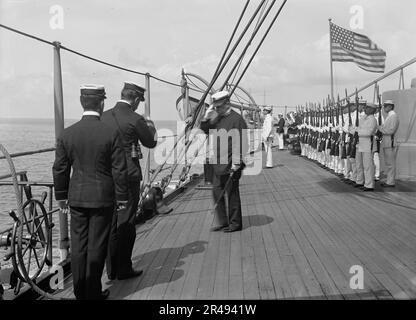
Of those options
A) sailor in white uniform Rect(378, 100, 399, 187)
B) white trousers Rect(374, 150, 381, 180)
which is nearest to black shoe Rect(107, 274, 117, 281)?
sailor in white uniform Rect(378, 100, 399, 187)

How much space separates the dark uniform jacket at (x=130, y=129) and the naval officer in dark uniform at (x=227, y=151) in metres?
1.52

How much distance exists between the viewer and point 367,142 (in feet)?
28.8

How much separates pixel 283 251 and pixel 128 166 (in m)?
1.83

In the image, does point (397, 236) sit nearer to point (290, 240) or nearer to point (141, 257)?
point (290, 240)

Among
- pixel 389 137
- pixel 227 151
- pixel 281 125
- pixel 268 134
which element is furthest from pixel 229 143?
pixel 281 125

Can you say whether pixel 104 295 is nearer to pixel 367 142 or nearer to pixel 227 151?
pixel 227 151

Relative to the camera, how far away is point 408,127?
10.5 meters

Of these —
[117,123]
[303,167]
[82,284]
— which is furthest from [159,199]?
[303,167]

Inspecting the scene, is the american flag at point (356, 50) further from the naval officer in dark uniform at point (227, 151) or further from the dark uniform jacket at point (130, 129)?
the dark uniform jacket at point (130, 129)

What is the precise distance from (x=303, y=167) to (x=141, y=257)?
376 inches

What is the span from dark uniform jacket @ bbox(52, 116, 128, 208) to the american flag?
1386 cm

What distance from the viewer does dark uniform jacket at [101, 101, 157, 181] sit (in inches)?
167

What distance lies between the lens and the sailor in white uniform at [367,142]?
8.68 meters

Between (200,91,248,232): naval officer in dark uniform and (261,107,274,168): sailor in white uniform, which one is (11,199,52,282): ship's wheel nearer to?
(200,91,248,232): naval officer in dark uniform
